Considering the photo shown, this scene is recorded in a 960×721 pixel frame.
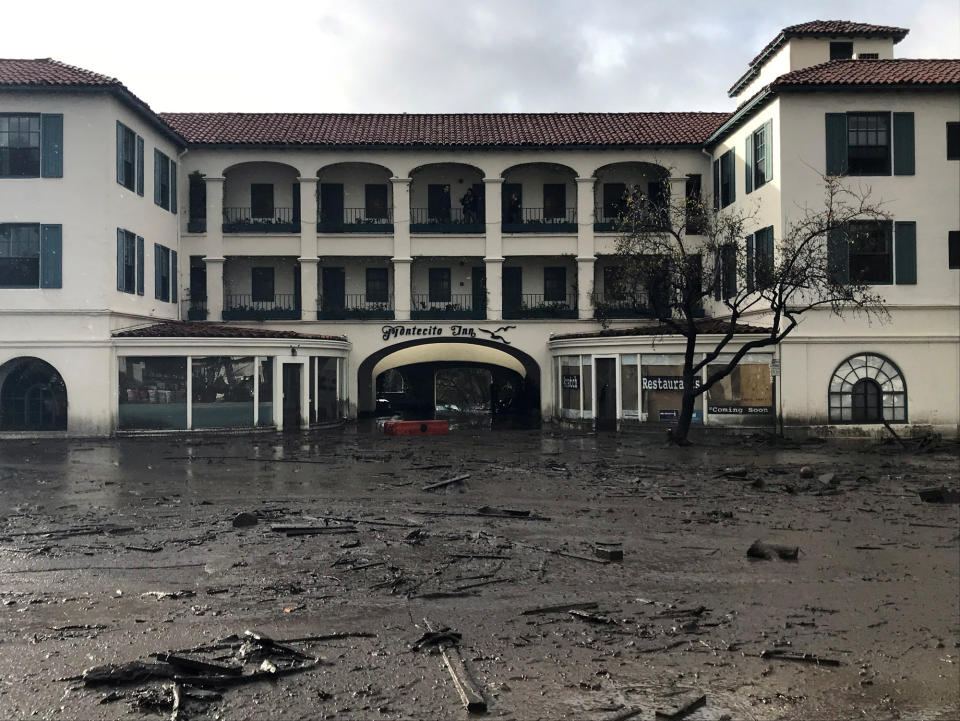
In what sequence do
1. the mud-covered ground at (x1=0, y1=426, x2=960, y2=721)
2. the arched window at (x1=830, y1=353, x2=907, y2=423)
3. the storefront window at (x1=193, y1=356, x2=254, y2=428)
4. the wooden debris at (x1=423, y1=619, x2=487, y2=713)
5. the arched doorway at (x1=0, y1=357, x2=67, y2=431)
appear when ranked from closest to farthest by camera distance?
the wooden debris at (x1=423, y1=619, x2=487, y2=713)
the mud-covered ground at (x1=0, y1=426, x2=960, y2=721)
the arched doorway at (x1=0, y1=357, x2=67, y2=431)
the arched window at (x1=830, y1=353, x2=907, y2=423)
the storefront window at (x1=193, y1=356, x2=254, y2=428)

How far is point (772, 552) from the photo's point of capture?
11047 millimetres

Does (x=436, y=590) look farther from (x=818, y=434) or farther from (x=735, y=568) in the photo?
(x=818, y=434)

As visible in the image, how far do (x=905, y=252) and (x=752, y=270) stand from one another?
595cm

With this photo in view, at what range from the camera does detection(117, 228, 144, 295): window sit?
2903 centimetres

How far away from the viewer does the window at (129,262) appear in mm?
29031

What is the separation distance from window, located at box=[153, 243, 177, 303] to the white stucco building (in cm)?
15

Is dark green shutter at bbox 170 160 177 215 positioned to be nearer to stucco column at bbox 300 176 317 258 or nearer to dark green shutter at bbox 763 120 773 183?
stucco column at bbox 300 176 317 258

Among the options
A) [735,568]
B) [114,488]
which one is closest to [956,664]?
[735,568]

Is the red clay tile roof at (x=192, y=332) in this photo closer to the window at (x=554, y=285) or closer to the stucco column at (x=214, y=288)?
the stucco column at (x=214, y=288)

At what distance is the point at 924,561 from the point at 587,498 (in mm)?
6070

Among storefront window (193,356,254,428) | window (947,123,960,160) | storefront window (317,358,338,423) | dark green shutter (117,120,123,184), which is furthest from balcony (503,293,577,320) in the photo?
dark green shutter (117,120,123,184)

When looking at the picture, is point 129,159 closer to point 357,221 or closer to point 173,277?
point 173,277

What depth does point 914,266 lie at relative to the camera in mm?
28906

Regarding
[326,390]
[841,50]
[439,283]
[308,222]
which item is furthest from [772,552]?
[841,50]
